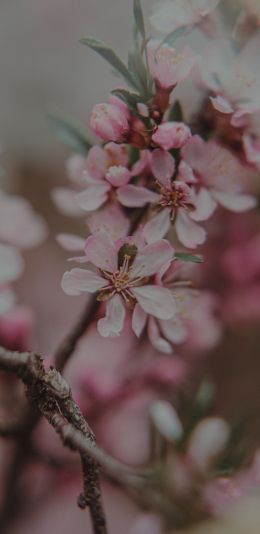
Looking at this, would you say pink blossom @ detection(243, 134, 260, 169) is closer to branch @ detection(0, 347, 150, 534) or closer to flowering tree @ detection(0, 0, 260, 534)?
flowering tree @ detection(0, 0, 260, 534)

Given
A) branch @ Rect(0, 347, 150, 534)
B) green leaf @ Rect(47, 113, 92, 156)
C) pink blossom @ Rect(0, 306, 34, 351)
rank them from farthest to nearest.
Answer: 1. pink blossom @ Rect(0, 306, 34, 351)
2. green leaf @ Rect(47, 113, 92, 156)
3. branch @ Rect(0, 347, 150, 534)

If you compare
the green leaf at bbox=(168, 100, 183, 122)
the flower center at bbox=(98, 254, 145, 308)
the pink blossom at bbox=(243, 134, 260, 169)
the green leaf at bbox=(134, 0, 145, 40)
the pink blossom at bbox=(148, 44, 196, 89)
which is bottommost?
the flower center at bbox=(98, 254, 145, 308)

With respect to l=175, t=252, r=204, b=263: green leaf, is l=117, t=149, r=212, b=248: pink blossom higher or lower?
higher

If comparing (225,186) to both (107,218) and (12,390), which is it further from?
(12,390)

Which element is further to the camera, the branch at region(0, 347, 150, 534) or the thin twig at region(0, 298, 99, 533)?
the thin twig at region(0, 298, 99, 533)

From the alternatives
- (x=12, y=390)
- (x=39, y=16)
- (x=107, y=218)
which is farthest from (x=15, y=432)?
(x=39, y=16)

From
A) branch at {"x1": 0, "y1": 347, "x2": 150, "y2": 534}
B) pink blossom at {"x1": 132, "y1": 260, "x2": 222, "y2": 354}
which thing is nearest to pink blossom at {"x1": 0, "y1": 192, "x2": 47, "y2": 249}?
pink blossom at {"x1": 132, "y1": 260, "x2": 222, "y2": 354}
